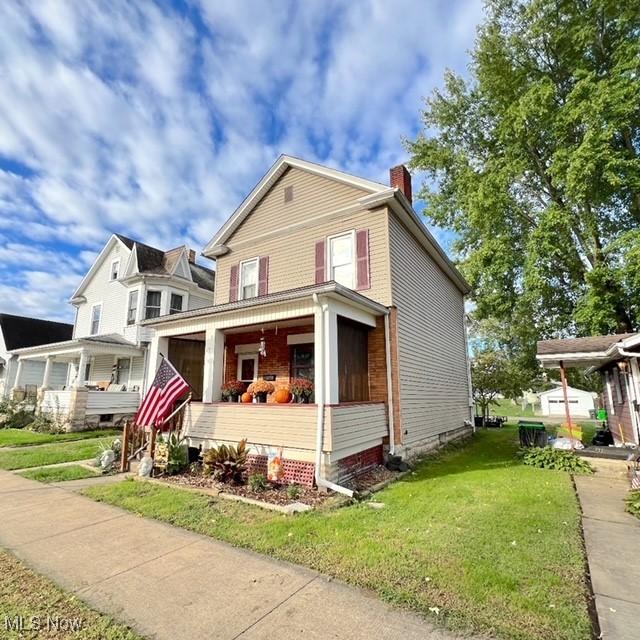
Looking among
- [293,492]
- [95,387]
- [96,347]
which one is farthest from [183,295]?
[293,492]

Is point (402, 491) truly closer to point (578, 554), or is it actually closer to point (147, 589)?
point (578, 554)

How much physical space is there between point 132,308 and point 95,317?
402 centimetres

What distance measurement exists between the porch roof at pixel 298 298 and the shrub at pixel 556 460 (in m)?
5.75

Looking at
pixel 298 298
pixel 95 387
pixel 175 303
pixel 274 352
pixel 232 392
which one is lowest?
pixel 232 392

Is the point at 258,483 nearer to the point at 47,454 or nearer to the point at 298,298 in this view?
the point at 298,298

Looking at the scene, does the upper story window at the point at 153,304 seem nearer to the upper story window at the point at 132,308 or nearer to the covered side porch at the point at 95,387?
the upper story window at the point at 132,308

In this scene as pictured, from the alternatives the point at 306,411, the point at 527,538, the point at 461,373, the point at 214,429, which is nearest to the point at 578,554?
the point at 527,538

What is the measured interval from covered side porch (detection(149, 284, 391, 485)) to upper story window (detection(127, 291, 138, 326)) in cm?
1006

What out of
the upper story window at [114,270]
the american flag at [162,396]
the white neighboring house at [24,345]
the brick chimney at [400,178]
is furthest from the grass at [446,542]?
the white neighboring house at [24,345]

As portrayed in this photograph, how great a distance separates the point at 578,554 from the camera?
429 centimetres

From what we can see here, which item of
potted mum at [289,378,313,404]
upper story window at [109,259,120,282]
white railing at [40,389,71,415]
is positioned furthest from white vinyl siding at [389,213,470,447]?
upper story window at [109,259,120,282]

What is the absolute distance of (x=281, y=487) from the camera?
717 centimetres

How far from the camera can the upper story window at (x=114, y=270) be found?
21.7 meters

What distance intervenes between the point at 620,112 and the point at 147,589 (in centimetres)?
2089
